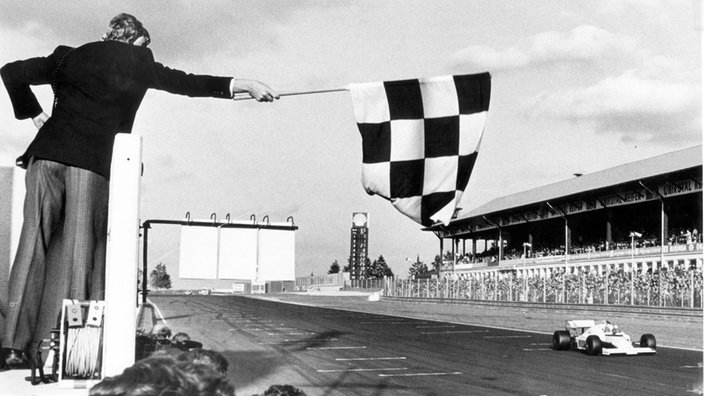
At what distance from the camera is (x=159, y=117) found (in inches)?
143

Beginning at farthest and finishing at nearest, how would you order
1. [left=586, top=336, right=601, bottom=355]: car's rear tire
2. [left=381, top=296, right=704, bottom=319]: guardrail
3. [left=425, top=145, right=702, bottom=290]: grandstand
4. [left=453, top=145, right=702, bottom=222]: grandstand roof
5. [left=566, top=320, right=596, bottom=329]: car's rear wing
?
[left=453, top=145, right=702, bottom=222]: grandstand roof
[left=425, top=145, right=702, bottom=290]: grandstand
[left=381, top=296, right=704, bottom=319]: guardrail
[left=566, top=320, right=596, bottom=329]: car's rear wing
[left=586, top=336, right=601, bottom=355]: car's rear tire

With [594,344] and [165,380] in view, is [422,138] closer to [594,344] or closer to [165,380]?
[165,380]

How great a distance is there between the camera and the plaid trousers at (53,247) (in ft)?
10.0

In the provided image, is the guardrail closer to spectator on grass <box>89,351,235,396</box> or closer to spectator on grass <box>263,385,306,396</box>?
spectator on grass <box>263,385,306,396</box>

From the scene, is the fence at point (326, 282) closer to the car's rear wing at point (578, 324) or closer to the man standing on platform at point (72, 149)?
the car's rear wing at point (578, 324)

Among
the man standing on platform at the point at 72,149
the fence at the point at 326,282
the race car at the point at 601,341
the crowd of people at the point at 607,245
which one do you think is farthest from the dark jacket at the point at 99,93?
the fence at the point at 326,282

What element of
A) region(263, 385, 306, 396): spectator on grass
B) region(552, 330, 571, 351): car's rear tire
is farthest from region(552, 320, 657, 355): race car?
region(263, 385, 306, 396): spectator on grass

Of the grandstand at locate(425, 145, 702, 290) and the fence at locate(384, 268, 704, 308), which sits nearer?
the fence at locate(384, 268, 704, 308)

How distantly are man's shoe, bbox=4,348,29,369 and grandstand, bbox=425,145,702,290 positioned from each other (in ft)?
73.1

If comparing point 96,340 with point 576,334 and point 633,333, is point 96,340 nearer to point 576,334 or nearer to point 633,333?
point 576,334

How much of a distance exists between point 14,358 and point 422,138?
1953 millimetres

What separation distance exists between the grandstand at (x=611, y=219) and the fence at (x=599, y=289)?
5.83ft

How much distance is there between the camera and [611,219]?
→ 3769cm

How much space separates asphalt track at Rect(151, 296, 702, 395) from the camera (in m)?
7.61
